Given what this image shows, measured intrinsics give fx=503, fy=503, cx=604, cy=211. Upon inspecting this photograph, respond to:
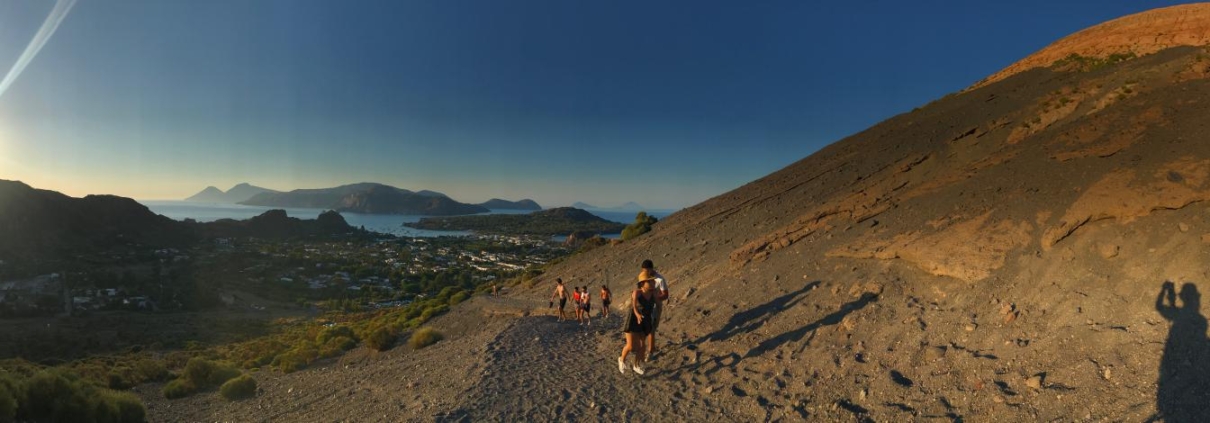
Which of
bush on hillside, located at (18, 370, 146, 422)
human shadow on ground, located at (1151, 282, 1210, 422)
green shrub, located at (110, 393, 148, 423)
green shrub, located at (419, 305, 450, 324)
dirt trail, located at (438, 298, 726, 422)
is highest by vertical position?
human shadow on ground, located at (1151, 282, 1210, 422)

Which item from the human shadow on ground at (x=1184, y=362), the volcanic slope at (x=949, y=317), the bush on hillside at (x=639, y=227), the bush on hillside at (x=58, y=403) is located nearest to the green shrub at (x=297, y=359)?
the volcanic slope at (x=949, y=317)

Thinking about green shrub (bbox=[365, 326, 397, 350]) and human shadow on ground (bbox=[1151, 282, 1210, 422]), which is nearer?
human shadow on ground (bbox=[1151, 282, 1210, 422])

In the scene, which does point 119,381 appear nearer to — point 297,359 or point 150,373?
point 150,373

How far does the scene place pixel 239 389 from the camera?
45.7ft

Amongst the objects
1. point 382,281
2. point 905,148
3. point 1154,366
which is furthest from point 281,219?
point 1154,366

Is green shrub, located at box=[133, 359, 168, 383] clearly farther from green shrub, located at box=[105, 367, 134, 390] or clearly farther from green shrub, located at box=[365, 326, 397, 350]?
green shrub, located at box=[365, 326, 397, 350]

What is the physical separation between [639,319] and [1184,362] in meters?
6.13

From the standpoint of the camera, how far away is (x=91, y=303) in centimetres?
4562

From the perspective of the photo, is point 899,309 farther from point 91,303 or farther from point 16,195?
point 16,195

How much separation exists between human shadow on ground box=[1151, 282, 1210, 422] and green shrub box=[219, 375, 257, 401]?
58.1ft

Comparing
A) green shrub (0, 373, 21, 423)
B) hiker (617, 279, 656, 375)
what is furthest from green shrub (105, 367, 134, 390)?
hiker (617, 279, 656, 375)

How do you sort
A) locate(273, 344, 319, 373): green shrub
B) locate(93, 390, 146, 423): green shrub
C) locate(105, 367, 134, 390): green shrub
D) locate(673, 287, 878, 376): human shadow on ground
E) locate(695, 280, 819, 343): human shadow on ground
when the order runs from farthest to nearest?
locate(273, 344, 319, 373): green shrub → locate(105, 367, 134, 390): green shrub → locate(93, 390, 146, 423): green shrub → locate(695, 280, 819, 343): human shadow on ground → locate(673, 287, 878, 376): human shadow on ground

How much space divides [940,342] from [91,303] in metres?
64.5

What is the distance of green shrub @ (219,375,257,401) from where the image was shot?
45.2 ft
